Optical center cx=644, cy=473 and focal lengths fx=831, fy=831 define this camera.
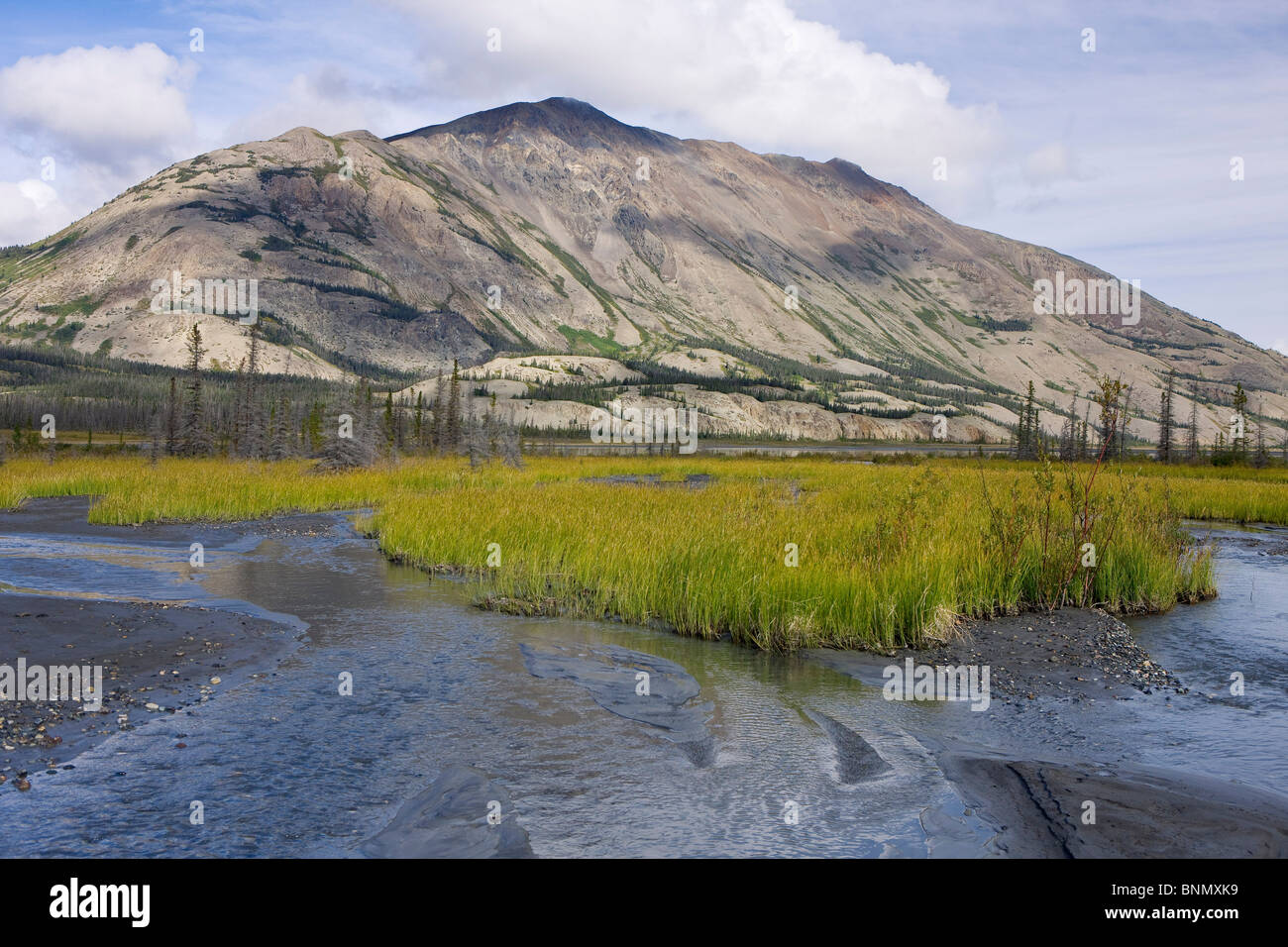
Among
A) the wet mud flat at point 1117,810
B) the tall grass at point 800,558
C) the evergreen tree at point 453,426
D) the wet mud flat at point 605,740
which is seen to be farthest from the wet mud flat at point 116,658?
the evergreen tree at point 453,426

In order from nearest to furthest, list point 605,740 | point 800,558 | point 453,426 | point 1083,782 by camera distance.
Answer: point 1083,782, point 605,740, point 800,558, point 453,426

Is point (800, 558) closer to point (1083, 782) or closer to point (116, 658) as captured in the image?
point (1083, 782)

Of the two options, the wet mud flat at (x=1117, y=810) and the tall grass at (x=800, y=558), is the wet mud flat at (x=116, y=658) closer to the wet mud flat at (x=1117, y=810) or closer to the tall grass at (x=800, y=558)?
the tall grass at (x=800, y=558)

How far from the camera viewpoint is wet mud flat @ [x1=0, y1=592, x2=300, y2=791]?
8.34m

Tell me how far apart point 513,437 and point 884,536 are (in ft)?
142

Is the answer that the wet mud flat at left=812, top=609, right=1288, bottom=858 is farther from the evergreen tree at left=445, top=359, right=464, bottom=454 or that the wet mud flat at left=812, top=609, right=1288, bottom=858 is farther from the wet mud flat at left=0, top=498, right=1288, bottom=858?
the evergreen tree at left=445, top=359, right=464, bottom=454

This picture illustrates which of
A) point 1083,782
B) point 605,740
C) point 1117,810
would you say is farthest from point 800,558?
point 1117,810

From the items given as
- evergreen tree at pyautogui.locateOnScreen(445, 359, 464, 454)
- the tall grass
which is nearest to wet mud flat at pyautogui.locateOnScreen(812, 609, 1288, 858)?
the tall grass

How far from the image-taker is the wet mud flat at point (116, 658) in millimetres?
8344

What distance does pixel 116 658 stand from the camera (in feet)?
37.2

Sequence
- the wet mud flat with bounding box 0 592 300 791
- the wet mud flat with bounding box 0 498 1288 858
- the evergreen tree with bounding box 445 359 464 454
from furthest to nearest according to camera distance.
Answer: the evergreen tree with bounding box 445 359 464 454, the wet mud flat with bounding box 0 592 300 791, the wet mud flat with bounding box 0 498 1288 858

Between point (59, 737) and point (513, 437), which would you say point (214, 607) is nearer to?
point (59, 737)

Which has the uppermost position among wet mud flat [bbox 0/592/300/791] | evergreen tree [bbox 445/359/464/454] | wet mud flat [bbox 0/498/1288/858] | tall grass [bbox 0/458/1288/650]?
evergreen tree [bbox 445/359/464/454]

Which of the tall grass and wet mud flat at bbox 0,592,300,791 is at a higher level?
the tall grass
